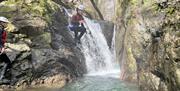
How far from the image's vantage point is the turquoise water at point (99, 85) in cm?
1470

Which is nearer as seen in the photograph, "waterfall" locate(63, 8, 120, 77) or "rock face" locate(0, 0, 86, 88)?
"rock face" locate(0, 0, 86, 88)

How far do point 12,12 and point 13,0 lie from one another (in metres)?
1.24

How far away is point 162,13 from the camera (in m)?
11.0

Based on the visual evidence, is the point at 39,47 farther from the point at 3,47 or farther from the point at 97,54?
the point at 97,54

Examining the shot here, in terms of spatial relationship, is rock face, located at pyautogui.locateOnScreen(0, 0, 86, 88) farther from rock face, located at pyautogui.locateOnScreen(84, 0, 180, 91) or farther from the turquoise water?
rock face, located at pyautogui.locateOnScreen(84, 0, 180, 91)

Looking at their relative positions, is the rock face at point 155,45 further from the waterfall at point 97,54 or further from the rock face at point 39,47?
the waterfall at point 97,54

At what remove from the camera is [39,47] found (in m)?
17.0

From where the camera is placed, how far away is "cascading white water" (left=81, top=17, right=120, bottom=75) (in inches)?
830

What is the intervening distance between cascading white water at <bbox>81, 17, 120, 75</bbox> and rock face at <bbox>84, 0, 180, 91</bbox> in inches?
162

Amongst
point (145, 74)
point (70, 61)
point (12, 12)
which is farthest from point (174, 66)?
point (12, 12)

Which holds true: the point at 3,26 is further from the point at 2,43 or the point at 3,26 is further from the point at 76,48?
the point at 76,48

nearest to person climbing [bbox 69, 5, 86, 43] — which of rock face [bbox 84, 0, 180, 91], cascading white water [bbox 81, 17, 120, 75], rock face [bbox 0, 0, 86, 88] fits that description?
rock face [bbox 0, 0, 86, 88]

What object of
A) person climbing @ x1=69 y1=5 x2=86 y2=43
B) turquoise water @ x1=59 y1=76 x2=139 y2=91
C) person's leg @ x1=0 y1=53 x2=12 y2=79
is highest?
person climbing @ x1=69 y1=5 x2=86 y2=43

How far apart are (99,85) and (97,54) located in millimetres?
6700
